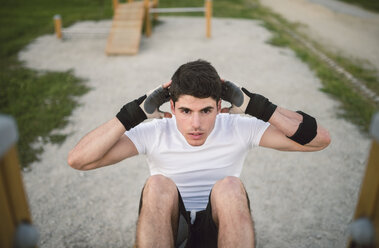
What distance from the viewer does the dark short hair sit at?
218 centimetres

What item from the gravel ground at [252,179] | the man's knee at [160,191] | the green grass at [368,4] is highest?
the green grass at [368,4]

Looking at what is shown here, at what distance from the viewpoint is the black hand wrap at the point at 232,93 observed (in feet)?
7.80

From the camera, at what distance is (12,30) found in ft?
31.7

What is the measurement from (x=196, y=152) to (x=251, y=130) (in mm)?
463

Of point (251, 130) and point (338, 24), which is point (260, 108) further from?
point (338, 24)

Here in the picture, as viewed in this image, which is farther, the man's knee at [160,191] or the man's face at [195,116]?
the man's face at [195,116]

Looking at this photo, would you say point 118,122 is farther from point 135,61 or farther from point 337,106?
point 135,61

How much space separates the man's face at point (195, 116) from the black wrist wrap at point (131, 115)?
26 cm

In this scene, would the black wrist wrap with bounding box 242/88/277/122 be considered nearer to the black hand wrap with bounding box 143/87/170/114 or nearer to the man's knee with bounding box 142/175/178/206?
the black hand wrap with bounding box 143/87/170/114

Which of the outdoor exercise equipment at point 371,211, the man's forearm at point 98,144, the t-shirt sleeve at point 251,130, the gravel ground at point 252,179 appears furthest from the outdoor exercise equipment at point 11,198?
the gravel ground at point 252,179

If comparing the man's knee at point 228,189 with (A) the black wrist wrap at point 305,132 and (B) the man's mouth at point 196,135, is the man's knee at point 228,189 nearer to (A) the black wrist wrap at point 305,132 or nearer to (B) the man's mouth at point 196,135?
(B) the man's mouth at point 196,135

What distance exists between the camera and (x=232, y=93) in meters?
2.40

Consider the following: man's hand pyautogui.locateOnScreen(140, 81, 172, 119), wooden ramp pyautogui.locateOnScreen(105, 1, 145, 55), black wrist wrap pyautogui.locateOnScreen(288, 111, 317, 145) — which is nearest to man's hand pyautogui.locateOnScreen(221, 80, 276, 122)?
black wrist wrap pyautogui.locateOnScreen(288, 111, 317, 145)

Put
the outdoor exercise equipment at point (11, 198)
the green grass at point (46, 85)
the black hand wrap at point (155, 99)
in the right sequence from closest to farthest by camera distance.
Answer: the outdoor exercise equipment at point (11, 198) → the black hand wrap at point (155, 99) → the green grass at point (46, 85)
